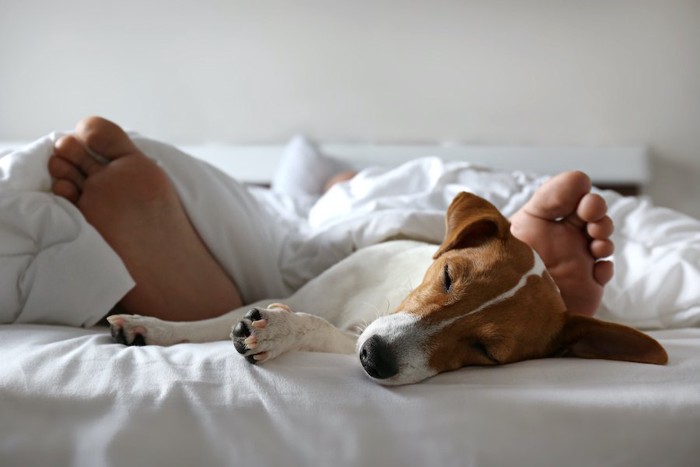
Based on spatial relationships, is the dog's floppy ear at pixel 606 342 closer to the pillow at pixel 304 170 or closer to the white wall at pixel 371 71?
the pillow at pixel 304 170

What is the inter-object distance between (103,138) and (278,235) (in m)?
0.55

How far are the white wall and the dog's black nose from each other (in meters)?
2.20

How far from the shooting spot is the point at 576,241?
1399mm

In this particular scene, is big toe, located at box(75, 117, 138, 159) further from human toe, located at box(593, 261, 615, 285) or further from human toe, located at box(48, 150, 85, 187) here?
human toe, located at box(593, 261, 615, 285)

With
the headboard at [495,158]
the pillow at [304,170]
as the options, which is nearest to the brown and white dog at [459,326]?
the pillow at [304,170]

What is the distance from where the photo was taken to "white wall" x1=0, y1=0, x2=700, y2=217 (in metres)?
3.06

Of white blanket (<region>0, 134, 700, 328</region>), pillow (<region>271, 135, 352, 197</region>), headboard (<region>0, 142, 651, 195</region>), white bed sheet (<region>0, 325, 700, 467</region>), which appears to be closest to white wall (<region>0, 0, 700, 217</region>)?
headboard (<region>0, 142, 651, 195</region>)

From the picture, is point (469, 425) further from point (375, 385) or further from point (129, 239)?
point (129, 239)

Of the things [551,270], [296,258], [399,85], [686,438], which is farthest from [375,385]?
[399,85]

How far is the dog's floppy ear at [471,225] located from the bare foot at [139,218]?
0.49m

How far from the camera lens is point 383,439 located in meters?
0.91

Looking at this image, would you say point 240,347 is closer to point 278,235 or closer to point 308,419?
point 308,419

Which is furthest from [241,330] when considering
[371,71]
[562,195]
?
[371,71]

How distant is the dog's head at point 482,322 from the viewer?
100 centimetres
